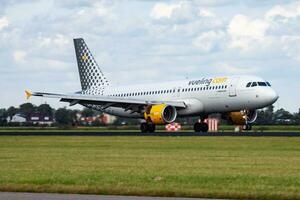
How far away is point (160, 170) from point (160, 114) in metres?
35.3

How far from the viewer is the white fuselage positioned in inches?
2354

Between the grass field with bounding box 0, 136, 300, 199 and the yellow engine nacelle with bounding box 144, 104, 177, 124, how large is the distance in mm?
20894

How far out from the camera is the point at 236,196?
19469mm

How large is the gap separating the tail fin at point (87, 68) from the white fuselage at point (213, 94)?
792 cm

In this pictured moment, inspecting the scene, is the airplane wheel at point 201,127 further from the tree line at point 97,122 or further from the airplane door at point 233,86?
the tree line at point 97,122

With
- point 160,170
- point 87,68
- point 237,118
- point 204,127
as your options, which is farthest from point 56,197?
point 87,68

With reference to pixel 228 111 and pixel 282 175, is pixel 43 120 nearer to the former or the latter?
pixel 228 111

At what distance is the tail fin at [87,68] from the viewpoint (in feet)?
249

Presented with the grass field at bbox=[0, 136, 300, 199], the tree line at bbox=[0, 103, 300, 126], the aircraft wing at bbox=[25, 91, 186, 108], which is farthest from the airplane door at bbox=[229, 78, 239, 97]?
the tree line at bbox=[0, 103, 300, 126]

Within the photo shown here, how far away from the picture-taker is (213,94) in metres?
61.4

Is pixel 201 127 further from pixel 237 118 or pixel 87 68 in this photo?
pixel 87 68

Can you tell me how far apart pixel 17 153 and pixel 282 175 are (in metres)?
14.5

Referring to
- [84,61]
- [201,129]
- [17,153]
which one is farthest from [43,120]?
[17,153]

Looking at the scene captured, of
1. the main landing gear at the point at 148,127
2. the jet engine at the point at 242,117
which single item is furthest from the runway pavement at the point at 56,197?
the jet engine at the point at 242,117
